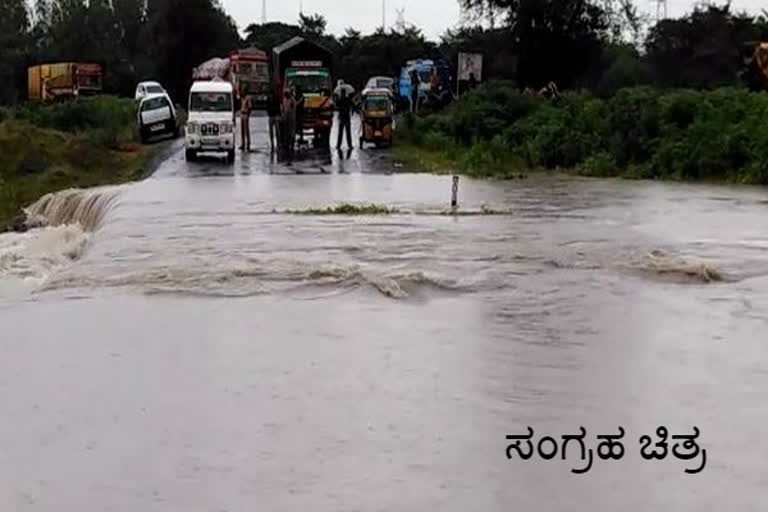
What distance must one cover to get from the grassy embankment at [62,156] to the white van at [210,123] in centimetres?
161

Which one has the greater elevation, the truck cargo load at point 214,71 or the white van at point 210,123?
the truck cargo load at point 214,71

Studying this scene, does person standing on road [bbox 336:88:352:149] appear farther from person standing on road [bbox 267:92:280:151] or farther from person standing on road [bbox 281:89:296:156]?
person standing on road [bbox 267:92:280:151]

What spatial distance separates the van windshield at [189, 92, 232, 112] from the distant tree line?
17119mm

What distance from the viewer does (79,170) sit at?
121ft

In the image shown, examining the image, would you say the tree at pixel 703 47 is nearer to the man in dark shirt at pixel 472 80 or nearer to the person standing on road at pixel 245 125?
the man in dark shirt at pixel 472 80

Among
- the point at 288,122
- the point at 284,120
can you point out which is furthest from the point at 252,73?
the point at 288,122

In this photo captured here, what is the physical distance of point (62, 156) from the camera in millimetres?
38094

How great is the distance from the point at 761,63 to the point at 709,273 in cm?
2628

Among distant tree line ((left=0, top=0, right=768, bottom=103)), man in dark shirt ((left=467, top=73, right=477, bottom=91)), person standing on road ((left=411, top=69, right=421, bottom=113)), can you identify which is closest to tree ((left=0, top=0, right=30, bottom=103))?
distant tree line ((left=0, top=0, right=768, bottom=103))

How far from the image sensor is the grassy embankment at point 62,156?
34.0m

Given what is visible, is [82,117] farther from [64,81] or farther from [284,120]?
[64,81]

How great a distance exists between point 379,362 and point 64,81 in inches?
2251

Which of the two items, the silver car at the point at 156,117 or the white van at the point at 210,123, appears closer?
the white van at the point at 210,123

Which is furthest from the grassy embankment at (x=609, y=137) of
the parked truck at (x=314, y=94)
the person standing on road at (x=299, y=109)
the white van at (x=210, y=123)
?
the white van at (x=210, y=123)
